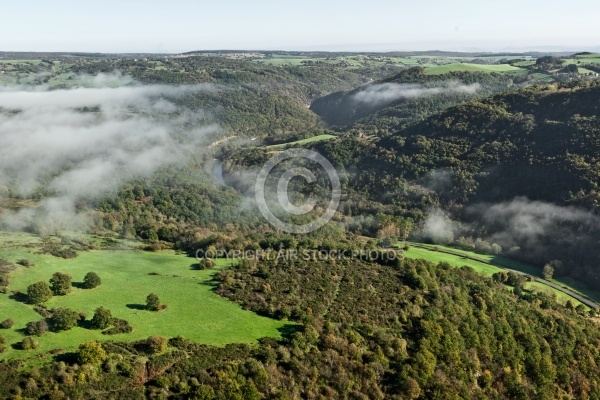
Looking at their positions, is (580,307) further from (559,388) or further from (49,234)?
(49,234)

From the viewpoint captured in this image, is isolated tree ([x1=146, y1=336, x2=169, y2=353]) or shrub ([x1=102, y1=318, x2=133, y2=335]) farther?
shrub ([x1=102, y1=318, x2=133, y2=335])

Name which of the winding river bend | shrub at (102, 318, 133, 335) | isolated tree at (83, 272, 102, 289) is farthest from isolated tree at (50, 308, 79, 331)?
the winding river bend

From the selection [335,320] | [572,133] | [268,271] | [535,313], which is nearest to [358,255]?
[268,271]

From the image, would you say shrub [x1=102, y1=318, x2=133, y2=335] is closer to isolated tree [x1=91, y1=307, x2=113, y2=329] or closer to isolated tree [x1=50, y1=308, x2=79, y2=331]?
isolated tree [x1=91, y1=307, x2=113, y2=329]

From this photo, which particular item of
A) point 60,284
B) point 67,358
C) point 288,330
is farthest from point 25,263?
point 288,330

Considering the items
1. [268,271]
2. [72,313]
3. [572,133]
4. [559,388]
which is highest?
[572,133]

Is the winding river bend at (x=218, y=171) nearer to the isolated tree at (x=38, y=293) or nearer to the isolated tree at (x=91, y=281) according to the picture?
the isolated tree at (x=91, y=281)
